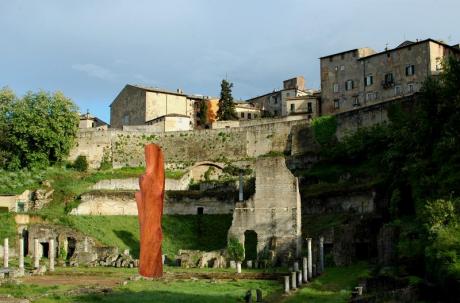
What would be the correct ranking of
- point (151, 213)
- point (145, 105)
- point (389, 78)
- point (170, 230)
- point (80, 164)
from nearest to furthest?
point (151, 213) < point (170, 230) < point (389, 78) < point (80, 164) < point (145, 105)

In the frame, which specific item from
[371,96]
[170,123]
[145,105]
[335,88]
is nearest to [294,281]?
[371,96]

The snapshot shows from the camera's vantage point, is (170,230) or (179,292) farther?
(170,230)

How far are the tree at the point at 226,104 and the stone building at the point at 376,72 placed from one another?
14.2 meters

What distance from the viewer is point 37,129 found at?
73.0m

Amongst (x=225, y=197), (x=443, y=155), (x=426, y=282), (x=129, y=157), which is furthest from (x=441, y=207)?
(x=129, y=157)

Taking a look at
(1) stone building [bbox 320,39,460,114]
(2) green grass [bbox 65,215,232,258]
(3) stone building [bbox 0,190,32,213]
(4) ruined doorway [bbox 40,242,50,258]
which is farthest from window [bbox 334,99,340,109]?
(4) ruined doorway [bbox 40,242,50,258]

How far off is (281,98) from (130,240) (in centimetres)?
4645

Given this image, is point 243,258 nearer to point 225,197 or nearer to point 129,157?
point 225,197

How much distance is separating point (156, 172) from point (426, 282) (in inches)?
623

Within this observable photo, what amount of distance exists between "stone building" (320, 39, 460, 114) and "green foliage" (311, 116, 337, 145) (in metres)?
5.73

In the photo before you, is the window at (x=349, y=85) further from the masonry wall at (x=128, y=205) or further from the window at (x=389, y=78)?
the masonry wall at (x=128, y=205)

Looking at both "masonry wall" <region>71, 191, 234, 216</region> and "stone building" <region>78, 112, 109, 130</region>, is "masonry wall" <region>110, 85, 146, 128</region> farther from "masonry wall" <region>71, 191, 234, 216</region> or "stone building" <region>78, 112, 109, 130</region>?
"masonry wall" <region>71, 191, 234, 216</region>

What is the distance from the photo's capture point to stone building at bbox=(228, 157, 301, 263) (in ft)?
153

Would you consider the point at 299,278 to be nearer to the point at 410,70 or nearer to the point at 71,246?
the point at 71,246
